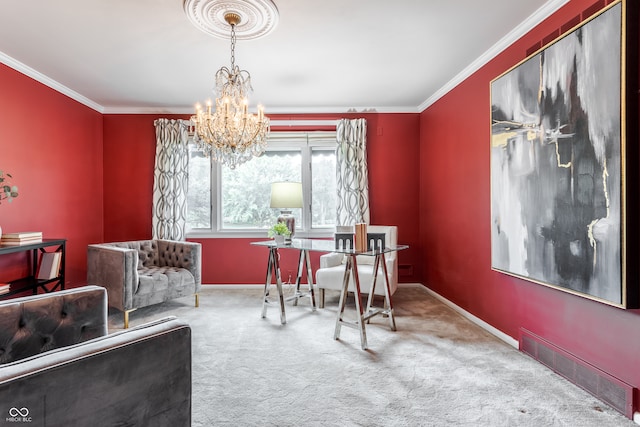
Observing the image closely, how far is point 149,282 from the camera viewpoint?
138 inches

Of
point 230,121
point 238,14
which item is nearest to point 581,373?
point 230,121

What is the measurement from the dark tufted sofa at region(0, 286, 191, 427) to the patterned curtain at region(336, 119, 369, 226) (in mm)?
3473

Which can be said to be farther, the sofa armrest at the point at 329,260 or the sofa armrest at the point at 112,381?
the sofa armrest at the point at 329,260

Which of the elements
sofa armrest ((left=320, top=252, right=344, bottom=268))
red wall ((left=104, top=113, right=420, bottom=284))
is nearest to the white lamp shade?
sofa armrest ((left=320, top=252, right=344, bottom=268))

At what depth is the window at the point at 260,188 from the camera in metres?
4.89

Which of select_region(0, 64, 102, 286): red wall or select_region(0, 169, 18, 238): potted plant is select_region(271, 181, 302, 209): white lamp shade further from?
select_region(0, 64, 102, 286): red wall

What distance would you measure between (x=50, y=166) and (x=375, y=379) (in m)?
4.10

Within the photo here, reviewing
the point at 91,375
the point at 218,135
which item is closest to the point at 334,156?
the point at 218,135

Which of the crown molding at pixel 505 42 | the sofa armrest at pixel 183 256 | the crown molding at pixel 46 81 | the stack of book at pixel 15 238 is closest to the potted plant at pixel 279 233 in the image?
the sofa armrest at pixel 183 256

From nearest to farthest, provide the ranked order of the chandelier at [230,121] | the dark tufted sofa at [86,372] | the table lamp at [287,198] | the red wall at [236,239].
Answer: the dark tufted sofa at [86,372]
the chandelier at [230,121]
the table lamp at [287,198]
the red wall at [236,239]

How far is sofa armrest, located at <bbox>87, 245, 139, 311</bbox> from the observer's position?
10.8ft

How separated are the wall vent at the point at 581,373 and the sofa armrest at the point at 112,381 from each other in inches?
92.6

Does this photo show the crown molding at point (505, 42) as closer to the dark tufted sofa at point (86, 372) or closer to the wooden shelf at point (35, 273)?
the dark tufted sofa at point (86, 372)

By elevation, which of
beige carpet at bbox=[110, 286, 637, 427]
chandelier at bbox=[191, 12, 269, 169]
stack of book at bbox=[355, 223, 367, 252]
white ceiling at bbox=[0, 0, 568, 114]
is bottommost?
beige carpet at bbox=[110, 286, 637, 427]
